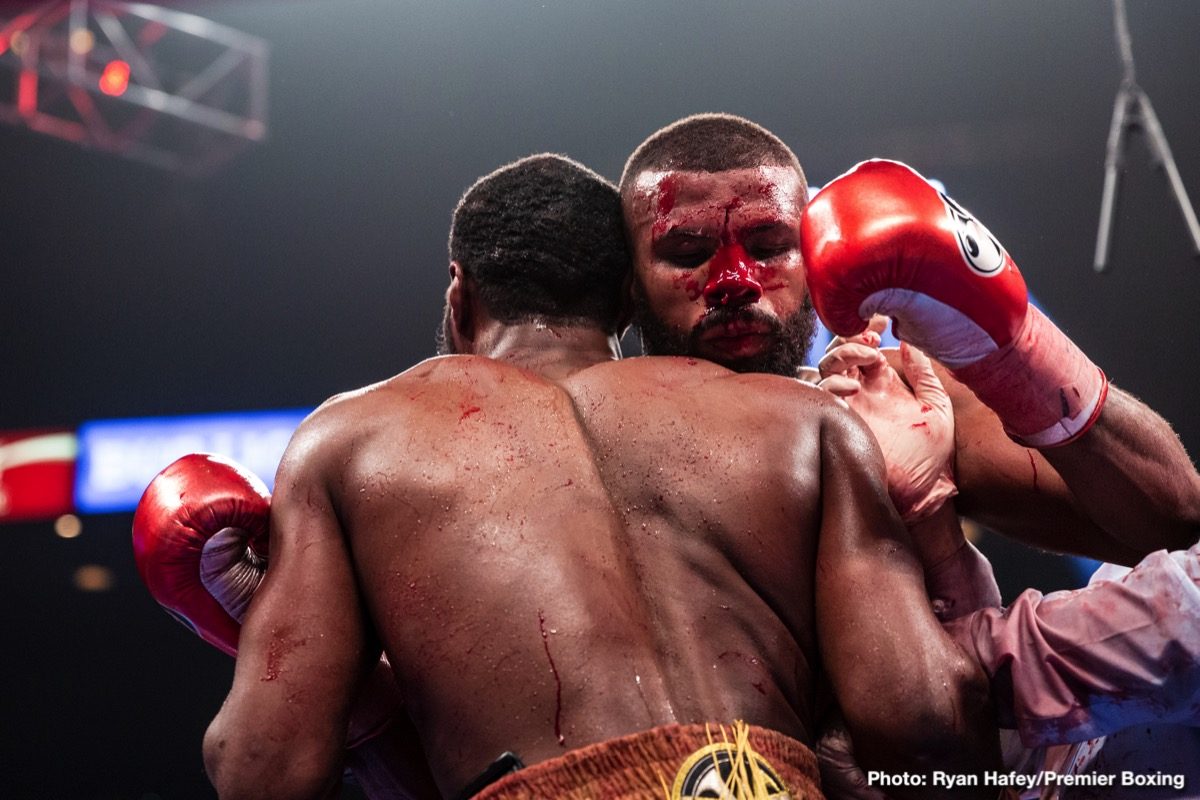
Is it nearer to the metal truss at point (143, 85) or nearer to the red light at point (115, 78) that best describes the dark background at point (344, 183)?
the metal truss at point (143, 85)

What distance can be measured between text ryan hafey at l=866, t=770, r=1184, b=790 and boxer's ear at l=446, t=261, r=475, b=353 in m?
0.83

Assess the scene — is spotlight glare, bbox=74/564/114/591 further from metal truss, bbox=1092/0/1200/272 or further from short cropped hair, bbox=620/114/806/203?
metal truss, bbox=1092/0/1200/272

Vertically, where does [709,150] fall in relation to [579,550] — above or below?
above

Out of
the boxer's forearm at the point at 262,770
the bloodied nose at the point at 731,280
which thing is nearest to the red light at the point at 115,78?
the bloodied nose at the point at 731,280

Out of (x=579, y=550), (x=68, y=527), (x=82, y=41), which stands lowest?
(x=68, y=527)

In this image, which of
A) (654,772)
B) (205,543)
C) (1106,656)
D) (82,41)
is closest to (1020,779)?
(1106,656)

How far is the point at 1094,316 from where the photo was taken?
176 inches

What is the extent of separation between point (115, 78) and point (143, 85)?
0.12 metres

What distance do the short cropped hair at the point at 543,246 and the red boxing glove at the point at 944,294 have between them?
0.37 metres

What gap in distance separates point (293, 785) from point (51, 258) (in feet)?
15.0

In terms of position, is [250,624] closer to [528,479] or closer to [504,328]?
[528,479]

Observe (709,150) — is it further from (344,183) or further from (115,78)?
(115,78)

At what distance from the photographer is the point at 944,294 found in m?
1.48

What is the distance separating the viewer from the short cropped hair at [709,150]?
6.39 ft
